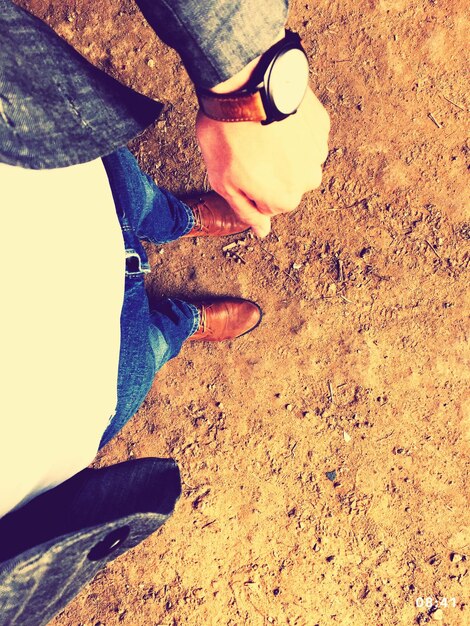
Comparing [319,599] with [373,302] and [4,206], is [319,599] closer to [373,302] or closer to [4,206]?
[373,302]

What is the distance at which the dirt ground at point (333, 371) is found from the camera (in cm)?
240

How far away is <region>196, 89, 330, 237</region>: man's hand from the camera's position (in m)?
1.07

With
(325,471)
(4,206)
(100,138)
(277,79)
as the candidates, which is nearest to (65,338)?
(4,206)

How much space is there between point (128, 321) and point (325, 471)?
153cm

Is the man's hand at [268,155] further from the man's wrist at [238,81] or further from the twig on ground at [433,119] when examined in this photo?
the twig on ground at [433,119]

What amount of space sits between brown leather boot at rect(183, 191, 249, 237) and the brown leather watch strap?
4.63ft

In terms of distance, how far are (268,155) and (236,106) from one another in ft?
Result: 0.41

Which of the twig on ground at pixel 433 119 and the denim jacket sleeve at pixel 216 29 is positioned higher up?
the denim jacket sleeve at pixel 216 29

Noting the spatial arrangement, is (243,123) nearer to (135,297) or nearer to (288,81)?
(288,81)

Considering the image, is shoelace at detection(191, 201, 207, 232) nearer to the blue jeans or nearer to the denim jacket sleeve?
the blue jeans

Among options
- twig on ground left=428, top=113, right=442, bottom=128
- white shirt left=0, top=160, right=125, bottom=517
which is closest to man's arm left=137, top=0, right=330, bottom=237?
white shirt left=0, top=160, right=125, bottom=517
